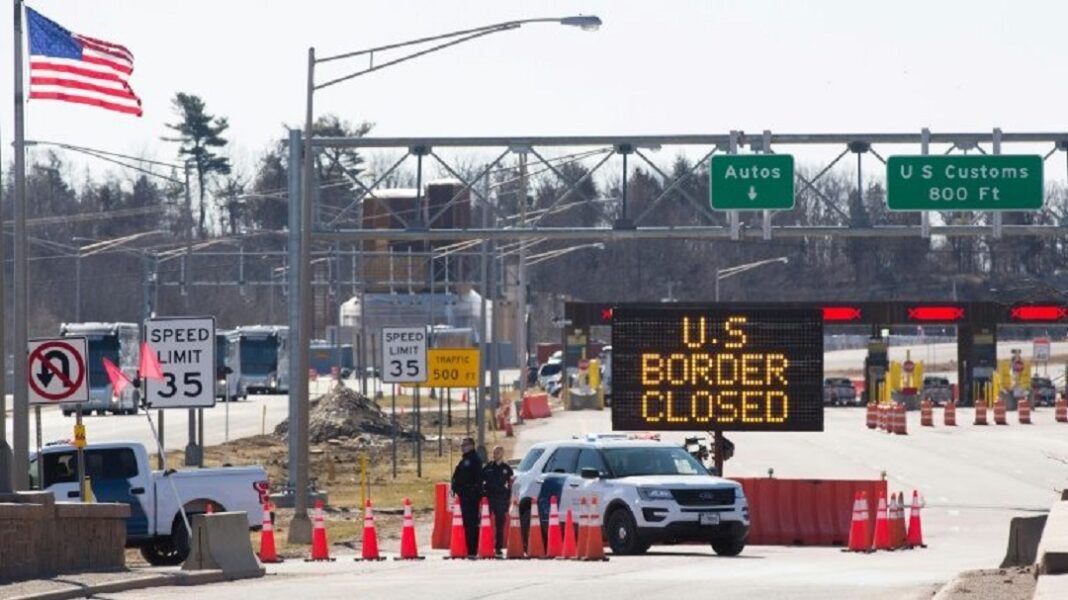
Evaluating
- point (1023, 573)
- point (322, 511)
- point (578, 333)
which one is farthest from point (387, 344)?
point (578, 333)

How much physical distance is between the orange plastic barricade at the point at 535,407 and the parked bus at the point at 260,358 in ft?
66.3

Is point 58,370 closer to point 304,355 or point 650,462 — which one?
point 650,462

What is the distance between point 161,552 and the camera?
29406 mm

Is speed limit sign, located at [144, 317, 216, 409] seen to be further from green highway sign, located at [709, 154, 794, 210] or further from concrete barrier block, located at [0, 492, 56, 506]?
green highway sign, located at [709, 154, 794, 210]

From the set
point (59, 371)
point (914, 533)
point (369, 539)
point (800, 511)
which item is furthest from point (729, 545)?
point (59, 371)

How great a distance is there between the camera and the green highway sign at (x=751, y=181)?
42906 mm

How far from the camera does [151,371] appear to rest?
2786 cm

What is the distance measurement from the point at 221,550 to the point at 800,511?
37.5 ft

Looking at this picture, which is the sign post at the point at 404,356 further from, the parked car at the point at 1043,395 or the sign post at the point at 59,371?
the parked car at the point at 1043,395

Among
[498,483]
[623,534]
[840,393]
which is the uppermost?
[840,393]

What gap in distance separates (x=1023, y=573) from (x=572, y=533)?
26.6 ft

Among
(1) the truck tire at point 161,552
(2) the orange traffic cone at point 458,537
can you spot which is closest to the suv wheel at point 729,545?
(2) the orange traffic cone at point 458,537

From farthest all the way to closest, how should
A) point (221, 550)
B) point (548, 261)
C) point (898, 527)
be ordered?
point (548, 261) → point (898, 527) → point (221, 550)

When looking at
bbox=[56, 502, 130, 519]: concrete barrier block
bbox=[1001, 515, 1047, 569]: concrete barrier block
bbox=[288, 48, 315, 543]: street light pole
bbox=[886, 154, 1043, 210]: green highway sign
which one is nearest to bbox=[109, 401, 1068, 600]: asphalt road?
bbox=[1001, 515, 1047, 569]: concrete barrier block
